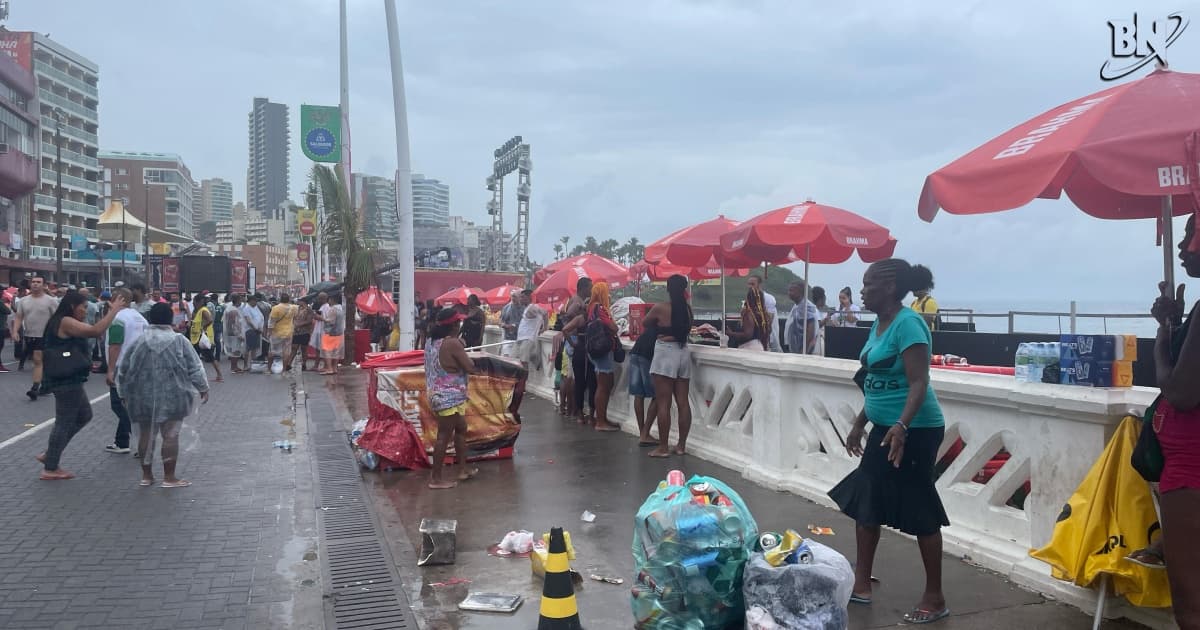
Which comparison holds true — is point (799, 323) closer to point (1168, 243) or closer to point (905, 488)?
point (1168, 243)

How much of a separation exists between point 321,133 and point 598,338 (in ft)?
36.3

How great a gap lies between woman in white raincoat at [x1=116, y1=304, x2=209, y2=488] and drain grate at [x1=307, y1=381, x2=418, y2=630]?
140cm

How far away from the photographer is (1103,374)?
14.7 feet

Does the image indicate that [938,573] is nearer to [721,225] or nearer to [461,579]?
[461,579]

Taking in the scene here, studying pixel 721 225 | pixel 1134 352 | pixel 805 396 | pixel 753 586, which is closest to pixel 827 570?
pixel 753 586

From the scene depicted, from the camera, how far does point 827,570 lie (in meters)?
3.90

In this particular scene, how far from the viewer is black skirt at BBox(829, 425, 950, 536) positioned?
14.2ft

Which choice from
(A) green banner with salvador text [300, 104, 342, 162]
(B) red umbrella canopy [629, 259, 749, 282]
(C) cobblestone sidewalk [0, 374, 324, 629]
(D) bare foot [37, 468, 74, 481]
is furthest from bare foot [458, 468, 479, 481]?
(A) green banner with salvador text [300, 104, 342, 162]

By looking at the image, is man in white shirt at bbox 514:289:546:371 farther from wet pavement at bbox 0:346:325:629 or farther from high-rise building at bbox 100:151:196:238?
high-rise building at bbox 100:151:196:238

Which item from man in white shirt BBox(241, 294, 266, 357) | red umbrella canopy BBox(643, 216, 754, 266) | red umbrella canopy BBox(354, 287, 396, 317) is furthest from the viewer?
red umbrella canopy BBox(354, 287, 396, 317)

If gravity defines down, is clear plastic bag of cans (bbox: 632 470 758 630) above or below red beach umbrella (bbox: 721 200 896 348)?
below

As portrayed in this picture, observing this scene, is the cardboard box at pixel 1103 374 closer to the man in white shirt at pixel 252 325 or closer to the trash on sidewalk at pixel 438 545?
the trash on sidewalk at pixel 438 545

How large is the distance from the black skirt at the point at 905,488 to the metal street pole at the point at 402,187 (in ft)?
36.2

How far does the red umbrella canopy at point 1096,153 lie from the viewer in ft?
12.4
